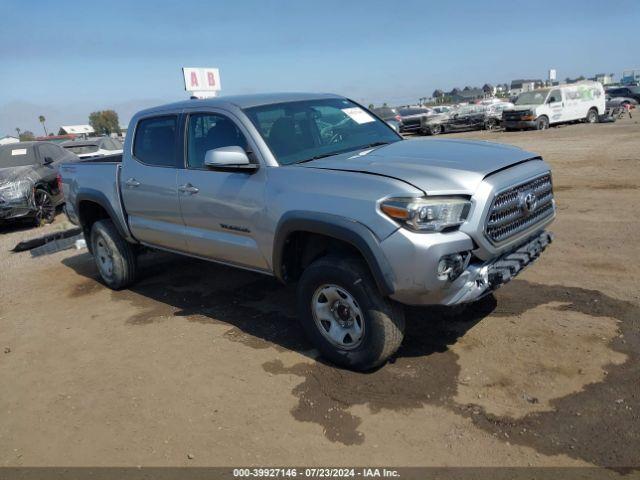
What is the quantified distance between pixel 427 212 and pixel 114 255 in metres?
4.10

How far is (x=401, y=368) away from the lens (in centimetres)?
373

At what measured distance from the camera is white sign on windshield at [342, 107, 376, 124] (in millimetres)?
4717

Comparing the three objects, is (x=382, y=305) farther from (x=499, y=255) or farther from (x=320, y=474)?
(x=320, y=474)

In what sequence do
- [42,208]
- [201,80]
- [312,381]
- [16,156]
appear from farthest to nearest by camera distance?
1. [201,80]
2. [16,156]
3. [42,208]
4. [312,381]

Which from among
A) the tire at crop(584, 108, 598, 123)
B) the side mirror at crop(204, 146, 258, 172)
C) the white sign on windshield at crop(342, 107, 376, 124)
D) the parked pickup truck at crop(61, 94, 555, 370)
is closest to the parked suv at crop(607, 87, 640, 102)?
the tire at crop(584, 108, 598, 123)

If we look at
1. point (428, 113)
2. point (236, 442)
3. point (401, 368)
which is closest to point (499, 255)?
point (401, 368)

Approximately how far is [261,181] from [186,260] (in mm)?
3556

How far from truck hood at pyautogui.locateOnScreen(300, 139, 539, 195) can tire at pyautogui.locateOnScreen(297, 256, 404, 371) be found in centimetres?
66

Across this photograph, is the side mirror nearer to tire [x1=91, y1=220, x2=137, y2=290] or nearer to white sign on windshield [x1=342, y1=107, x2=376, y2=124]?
white sign on windshield [x1=342, y1=107, x2=376, y2=124]

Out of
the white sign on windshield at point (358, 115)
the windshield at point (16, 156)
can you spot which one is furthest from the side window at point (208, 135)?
A: the windshield at point (16, 156)

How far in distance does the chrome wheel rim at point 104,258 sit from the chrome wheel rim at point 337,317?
10.6ft

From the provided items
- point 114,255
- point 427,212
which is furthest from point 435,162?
point 114,255

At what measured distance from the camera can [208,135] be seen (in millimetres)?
4539

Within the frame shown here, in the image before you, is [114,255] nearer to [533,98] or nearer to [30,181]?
[30,181]
